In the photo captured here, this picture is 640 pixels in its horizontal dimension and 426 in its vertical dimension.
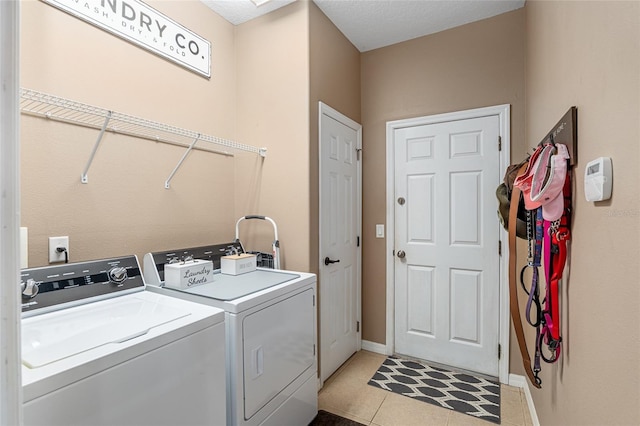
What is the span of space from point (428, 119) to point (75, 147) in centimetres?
245

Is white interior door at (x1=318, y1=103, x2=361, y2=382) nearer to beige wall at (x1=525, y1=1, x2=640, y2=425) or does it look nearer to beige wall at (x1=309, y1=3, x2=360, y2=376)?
beige wall at (x1=309, y1=3, x2=360, y2=376)

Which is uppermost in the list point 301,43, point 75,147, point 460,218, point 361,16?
point 361,16

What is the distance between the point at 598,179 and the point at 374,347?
8.00 ft

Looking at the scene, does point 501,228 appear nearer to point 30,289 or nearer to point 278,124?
point 278,124

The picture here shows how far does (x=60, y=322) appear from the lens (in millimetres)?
1133

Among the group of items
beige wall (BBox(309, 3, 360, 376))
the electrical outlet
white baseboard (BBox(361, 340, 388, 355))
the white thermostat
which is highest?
beige wall (BBox(309, 3, 360, 376))

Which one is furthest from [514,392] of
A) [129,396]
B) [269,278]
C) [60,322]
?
[60,322]

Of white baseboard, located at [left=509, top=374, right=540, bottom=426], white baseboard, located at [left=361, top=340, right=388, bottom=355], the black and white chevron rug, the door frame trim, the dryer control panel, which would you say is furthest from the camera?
white baseboard, located at [left=361, top=340, right=388, bottom=355]

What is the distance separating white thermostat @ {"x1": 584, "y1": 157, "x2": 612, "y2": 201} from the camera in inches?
32.4

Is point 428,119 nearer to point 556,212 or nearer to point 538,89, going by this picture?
point 538,89

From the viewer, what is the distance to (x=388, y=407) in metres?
2.08

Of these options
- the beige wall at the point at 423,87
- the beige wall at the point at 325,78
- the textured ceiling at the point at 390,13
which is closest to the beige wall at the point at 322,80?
the beige wall at the point at 325,78

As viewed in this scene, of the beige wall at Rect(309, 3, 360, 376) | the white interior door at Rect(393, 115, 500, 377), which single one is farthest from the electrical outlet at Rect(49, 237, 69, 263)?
the white interior door at Rect(393, 115, 500, 377)

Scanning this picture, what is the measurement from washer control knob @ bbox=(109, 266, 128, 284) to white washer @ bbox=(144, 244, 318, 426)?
172mm
